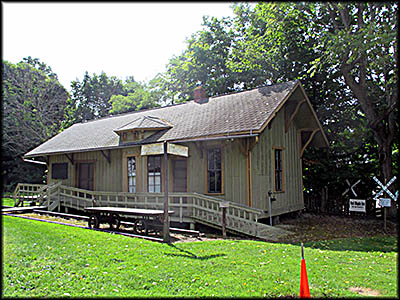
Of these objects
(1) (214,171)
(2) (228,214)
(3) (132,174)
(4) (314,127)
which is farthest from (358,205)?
(3) (132,174)

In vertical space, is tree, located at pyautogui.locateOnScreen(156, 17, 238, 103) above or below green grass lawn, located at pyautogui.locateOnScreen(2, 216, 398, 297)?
above

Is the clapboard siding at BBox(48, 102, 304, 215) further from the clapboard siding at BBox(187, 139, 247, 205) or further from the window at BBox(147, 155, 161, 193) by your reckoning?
the window at BBox(147, 155, 161, 193)

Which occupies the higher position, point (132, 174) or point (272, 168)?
point (272, 168)

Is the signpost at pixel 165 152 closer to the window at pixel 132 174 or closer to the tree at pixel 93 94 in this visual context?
the window at pixel 132 174

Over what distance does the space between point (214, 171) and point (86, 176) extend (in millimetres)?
8374

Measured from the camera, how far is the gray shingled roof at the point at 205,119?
11.8m

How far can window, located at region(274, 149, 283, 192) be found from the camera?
44.9 feet

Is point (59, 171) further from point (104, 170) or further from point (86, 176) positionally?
point (104, 170)

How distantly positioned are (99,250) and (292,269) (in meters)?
4.26

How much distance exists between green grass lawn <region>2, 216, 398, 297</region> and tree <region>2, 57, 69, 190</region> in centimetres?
2539

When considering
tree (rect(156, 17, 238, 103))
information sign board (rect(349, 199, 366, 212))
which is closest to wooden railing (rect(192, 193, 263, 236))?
information sign board (rect(349, 199, 366, 212))

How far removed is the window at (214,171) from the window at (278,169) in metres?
2.70

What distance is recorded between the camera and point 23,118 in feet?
103

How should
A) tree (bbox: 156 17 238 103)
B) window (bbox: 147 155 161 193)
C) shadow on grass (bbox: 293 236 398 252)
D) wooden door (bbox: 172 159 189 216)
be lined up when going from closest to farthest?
shadow on grass (bbox: 293 236 398 252)
wooden door (bbox: 172 159 189 216)
window (bbox: 147 155 161 193)
tree (bbox: 156 17 238 103)
